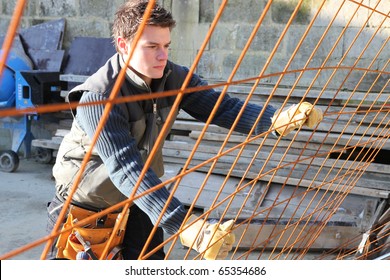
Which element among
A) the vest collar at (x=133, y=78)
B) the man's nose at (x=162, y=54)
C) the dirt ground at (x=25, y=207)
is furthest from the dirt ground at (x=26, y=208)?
the man's nose at (x=162, y=54)

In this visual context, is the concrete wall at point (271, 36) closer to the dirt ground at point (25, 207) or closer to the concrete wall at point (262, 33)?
the concrete wall at point (262, 33)

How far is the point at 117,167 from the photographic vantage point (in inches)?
70.6

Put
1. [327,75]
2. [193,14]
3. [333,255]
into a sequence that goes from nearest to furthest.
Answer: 1. [333,255]
2. [327,75]
3. [193,14]

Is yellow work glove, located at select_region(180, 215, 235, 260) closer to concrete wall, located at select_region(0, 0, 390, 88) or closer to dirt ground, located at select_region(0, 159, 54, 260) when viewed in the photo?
dirt ground, located at select_region(0, 159, 54, 260)

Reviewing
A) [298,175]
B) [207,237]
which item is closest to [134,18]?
[207,237]

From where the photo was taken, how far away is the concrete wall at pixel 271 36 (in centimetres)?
521

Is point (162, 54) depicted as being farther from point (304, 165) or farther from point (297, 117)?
point (304, 165)

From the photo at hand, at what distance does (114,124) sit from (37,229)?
279 centimetres

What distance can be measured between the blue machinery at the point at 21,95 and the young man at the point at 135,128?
12.5 ft

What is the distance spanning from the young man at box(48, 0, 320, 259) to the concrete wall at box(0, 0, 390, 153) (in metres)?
3.08

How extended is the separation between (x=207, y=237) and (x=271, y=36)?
4.12 m

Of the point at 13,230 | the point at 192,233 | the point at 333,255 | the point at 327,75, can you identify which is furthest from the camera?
the point at 327,75
